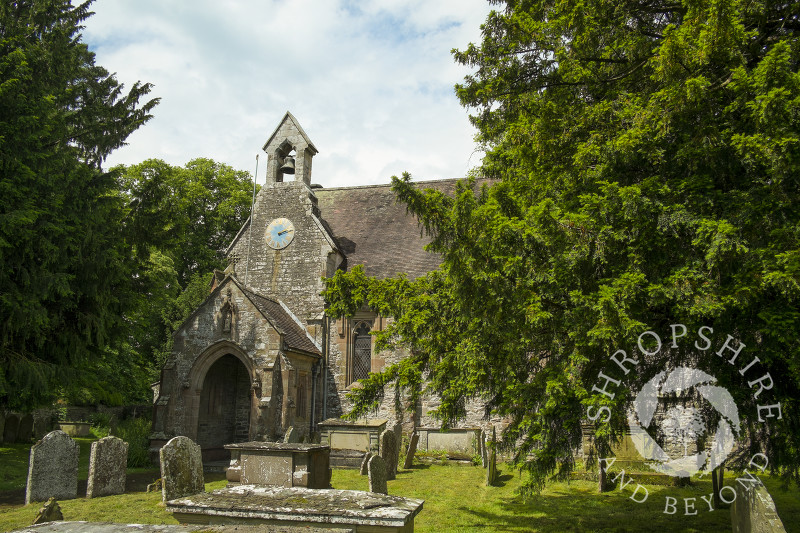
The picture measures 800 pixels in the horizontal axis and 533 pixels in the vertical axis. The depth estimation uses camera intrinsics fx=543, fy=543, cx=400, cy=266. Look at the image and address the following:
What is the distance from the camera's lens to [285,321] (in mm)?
19000

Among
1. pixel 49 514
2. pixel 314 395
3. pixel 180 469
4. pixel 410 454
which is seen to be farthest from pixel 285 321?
pixel 49 514

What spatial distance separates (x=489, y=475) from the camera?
1229cm

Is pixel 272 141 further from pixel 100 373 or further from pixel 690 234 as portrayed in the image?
pixel 690 234

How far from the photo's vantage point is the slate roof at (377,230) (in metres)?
20.9

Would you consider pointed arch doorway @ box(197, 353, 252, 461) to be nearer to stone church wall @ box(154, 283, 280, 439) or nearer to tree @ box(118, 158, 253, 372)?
stone church wall @ box(154, 283, 280, 439)

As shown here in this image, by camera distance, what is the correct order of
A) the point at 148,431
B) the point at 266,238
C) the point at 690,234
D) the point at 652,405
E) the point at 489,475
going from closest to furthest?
1. the point at 690,234
2. the point at 652,405
3. the point at 489,475
4. the point at 148,431
5. the point at 266,238

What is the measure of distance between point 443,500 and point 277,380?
7361 mm

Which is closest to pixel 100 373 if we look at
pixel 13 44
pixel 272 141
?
pixel 13 44

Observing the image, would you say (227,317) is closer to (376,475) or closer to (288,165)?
(288,165)

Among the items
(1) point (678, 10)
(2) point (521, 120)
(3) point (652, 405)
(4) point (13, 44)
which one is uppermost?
(4) point (13, 44)

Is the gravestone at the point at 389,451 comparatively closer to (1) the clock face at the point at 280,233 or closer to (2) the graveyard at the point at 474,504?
(2) the graveyard at the point at 474,504

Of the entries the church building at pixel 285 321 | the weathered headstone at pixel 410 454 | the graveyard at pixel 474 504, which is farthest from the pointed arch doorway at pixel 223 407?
the weathered headstone at pixel 410 454

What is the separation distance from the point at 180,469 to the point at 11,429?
515 inches

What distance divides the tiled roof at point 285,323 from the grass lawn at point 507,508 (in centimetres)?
532
